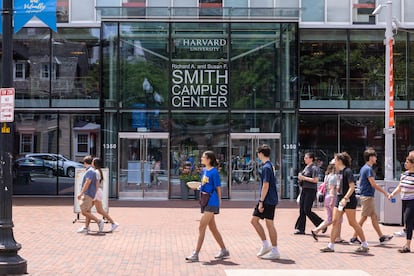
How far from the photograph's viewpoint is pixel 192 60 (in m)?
23.4

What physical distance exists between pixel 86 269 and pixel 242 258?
2632mm

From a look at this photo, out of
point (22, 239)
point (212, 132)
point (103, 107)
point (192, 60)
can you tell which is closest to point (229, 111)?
point (212, 132)

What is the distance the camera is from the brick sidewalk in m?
9.02

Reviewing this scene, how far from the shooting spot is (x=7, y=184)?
8539mm

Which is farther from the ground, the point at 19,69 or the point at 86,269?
the point at 19,69

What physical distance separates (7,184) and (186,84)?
15.1 meters

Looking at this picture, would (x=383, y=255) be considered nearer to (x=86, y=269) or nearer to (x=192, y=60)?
(x=86, y=269)

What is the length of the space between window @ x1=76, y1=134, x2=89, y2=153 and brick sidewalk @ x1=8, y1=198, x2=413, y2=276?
7384 millimetres

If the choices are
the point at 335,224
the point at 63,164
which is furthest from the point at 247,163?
the point at 335,224

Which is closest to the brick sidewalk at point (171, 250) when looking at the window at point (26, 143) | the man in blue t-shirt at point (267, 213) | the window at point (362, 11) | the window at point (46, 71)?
the man in blue t-shirt at point (267, 213)

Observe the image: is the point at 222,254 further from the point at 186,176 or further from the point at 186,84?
the point at 186,84

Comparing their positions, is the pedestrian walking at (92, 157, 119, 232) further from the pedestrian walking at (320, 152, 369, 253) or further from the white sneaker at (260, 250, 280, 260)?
the pedestrian walking at (320, 152, 369, 253)

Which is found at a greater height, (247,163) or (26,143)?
(26,143)

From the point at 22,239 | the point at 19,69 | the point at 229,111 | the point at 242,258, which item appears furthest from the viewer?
the point at 19,69
